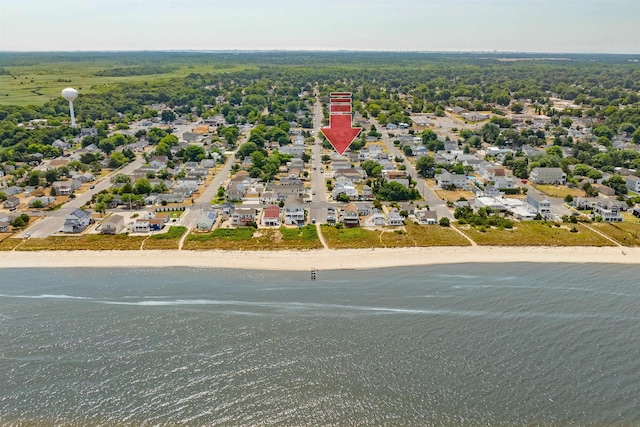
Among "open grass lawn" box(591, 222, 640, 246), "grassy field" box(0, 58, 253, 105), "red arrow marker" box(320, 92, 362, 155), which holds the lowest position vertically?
"open grass lawn" box(591, 222, 640, 246)

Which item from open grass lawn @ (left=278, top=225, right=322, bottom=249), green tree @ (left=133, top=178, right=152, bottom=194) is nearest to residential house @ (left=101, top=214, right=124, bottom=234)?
green tree @ (left=133, top=178, right=152, bottom=194)

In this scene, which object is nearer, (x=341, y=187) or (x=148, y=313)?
(x=148, y=313)

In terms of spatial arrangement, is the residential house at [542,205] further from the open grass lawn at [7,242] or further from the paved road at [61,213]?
the open grass lawn at [7,242]

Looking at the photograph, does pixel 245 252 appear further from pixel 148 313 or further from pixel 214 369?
pixel 214 369

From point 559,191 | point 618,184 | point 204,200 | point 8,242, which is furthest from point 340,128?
point 618,184

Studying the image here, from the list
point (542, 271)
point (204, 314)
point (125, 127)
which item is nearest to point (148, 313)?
point (204, 314)

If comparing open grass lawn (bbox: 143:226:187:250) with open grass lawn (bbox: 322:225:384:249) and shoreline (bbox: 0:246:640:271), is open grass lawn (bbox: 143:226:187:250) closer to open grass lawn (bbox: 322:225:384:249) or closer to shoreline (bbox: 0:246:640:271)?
shoreline (bbox: 0:246:640:271)

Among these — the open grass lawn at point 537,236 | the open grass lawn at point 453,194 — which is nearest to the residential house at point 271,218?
the open grass lawn at point 537,236
